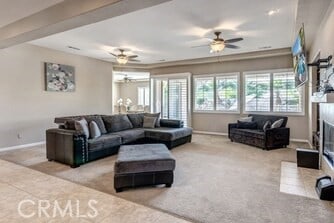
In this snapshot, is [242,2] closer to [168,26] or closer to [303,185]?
[168,26]

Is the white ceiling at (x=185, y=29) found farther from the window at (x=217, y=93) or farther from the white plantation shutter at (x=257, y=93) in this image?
the window at (x=217, y=93)

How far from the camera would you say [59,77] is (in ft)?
22.0

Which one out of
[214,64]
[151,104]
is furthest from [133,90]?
[214,64]

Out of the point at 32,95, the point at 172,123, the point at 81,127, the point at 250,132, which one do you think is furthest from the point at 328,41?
the point at 32,95

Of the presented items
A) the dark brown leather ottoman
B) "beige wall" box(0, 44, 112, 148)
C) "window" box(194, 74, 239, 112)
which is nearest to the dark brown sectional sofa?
"beige wall" box(0, 44, 112, 148)

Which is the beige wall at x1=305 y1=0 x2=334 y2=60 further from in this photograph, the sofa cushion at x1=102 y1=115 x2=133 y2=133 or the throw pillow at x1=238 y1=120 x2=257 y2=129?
the sofa cushion at x1=102 y1=115 x2=133 y2=133

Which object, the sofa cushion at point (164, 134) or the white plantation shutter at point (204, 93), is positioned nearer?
the sofa cushion at point (164, 134)

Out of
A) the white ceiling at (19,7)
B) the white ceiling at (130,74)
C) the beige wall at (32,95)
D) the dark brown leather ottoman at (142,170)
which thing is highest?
the white ceiling at (130,74)

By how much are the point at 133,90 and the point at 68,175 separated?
11.6 meters

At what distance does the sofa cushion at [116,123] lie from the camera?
226 inches

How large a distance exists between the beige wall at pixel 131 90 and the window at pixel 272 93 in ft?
27.1

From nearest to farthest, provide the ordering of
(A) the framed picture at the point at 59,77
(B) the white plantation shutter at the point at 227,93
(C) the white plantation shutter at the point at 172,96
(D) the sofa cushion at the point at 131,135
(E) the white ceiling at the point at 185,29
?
(E) the white ceiling at the point at 185,29
(D) the sofa cushion at the point at 131,135
(A) the framed picture at the point at 59,77
(B) the white plantation shutter at the point at 227,93
(C) the white plantation shutter at the point at 172,96

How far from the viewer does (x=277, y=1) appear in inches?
136

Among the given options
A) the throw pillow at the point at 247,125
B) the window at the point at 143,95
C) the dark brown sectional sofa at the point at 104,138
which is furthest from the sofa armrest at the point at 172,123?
the window at the point at 143,95
